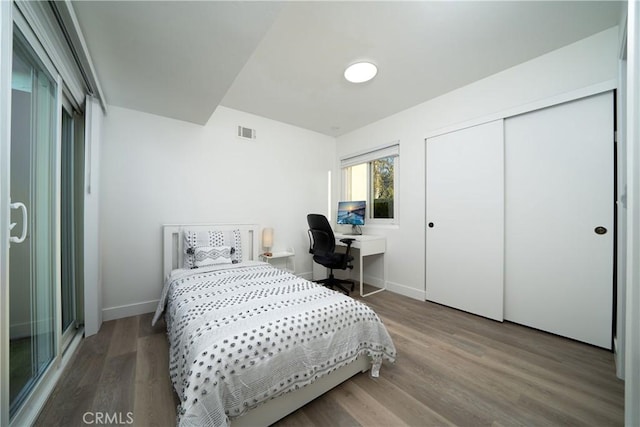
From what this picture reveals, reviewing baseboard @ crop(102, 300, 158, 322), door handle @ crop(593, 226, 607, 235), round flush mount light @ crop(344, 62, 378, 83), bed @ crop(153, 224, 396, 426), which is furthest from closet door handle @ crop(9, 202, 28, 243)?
door handle @ crop(593, 226, 607, 235)

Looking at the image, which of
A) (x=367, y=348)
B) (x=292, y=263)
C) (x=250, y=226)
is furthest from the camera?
(x=292, y=263)

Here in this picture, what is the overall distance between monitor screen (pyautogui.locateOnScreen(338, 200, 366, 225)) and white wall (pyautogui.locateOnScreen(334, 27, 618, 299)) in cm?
31

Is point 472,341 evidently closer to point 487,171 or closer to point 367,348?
point 367,348

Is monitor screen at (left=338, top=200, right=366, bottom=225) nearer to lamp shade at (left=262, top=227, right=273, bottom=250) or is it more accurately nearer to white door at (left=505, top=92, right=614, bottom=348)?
lamp shade at (left=262, top=227, right=273, bottom=250)

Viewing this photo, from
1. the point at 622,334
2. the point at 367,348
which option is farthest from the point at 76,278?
the point at 622,334

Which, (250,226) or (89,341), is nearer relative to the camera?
(89,341)

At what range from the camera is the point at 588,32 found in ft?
5.76

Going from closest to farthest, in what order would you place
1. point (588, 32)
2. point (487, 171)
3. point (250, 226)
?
point (588, 32) < point (487, 171) < point (250, 226)

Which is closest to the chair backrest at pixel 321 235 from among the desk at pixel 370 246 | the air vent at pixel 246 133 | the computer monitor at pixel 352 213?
the desk at pixel 370 246

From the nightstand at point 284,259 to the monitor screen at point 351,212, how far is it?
37.1 inches

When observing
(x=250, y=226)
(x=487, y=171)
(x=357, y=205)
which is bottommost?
(x=250, y=226)

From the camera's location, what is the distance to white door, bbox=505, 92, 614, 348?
1.77 metres

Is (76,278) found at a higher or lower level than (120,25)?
lower

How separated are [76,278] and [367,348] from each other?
2.50 metres
